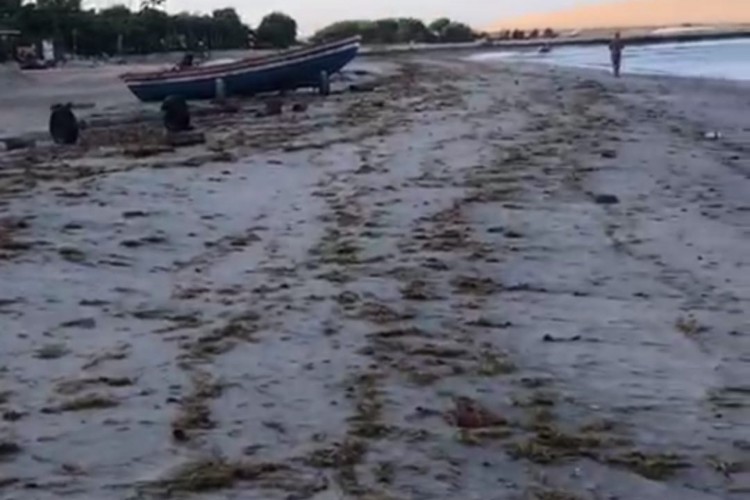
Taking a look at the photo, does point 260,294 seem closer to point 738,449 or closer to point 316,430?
point 316,430

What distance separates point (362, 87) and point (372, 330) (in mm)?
28474

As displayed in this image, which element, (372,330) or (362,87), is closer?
(372,330)

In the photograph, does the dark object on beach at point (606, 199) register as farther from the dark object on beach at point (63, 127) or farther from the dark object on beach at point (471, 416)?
the dark object on beach at point (63, 127)

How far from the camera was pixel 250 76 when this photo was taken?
2978 cm

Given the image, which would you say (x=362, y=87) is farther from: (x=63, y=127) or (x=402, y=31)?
(x=402, y=31)

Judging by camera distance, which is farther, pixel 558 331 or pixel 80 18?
pixel 80 18

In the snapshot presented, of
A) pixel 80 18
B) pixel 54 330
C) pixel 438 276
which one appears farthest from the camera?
pixel 80 18

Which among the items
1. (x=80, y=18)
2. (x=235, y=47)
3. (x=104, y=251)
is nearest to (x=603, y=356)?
(x=104, y=251)

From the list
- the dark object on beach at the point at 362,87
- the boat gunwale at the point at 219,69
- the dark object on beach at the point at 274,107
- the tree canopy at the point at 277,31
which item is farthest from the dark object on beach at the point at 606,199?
the tree canopy at the point at 277,31

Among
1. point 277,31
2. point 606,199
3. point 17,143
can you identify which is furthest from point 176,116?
point 277,31

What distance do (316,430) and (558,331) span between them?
2116 millimetres

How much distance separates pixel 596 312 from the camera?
7.29m

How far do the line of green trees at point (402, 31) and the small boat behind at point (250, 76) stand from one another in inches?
3263

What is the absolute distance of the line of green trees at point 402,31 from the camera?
120m
